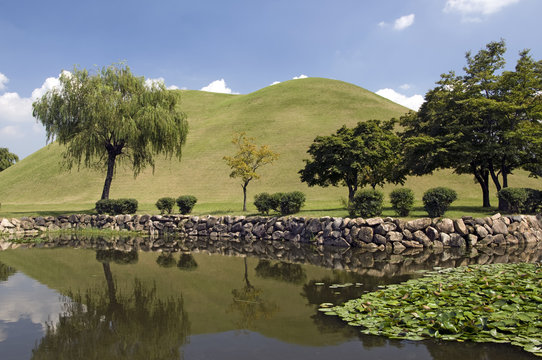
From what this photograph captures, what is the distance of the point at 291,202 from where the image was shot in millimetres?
20141

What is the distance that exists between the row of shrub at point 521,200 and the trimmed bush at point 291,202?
33.9 ft

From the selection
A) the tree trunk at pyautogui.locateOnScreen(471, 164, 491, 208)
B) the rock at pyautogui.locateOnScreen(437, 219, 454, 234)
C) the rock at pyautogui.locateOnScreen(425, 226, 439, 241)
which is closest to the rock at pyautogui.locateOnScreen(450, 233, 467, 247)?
the rock at pyautogui.locateOnScreen(437, 219, 454, 234)

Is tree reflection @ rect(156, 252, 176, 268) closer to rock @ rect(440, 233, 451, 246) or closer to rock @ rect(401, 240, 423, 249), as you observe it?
rock @ rect(401, 240, 423, 249)

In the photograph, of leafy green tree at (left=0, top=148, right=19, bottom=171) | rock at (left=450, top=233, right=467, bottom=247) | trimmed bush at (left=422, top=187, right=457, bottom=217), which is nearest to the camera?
rock at (left=450, top=233, right=467, bottom=247)

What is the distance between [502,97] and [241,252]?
20.6m

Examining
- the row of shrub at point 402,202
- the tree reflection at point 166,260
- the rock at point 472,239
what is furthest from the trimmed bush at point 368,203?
the tree reflection at point 166,260

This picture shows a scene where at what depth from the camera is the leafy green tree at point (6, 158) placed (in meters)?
86.5

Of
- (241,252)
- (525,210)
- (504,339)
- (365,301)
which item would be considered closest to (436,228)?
(525,210)

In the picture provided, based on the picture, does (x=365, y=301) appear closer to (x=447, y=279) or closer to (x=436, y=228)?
(x=447, y=279)

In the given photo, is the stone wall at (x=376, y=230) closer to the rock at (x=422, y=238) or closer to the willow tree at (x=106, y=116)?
the rock at (x=422, y=238)

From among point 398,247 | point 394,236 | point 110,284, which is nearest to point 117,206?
point 110,284

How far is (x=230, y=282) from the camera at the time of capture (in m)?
9.52

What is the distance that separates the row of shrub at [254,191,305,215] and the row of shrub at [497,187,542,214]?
10359mm

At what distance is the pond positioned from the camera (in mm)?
5191
